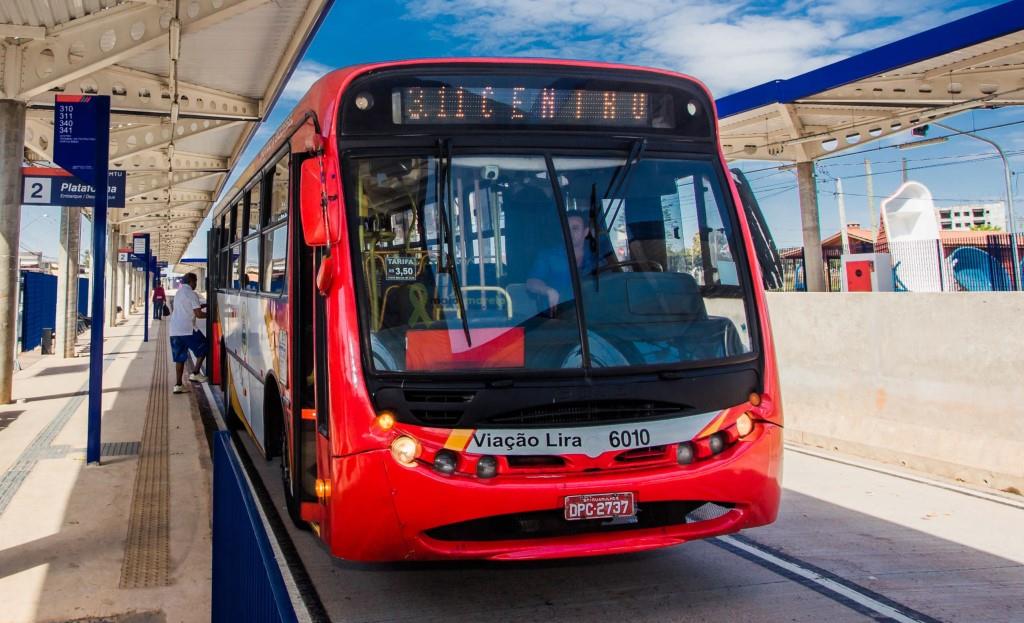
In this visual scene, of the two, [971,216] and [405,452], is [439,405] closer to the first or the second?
[405,452]

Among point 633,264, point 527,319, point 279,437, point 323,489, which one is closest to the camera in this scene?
point 527,319

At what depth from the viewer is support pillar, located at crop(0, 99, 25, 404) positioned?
40.7 ft

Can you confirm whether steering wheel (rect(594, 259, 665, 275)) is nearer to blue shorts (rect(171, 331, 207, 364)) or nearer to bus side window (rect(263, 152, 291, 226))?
bus side window (rect(263, 152, 291, 226))

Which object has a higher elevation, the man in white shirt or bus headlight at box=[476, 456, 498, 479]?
the man in white shirt

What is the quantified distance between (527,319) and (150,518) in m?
3.94

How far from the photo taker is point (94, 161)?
8742 millimetres

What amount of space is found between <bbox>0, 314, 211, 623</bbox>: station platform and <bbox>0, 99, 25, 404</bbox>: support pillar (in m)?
0.81

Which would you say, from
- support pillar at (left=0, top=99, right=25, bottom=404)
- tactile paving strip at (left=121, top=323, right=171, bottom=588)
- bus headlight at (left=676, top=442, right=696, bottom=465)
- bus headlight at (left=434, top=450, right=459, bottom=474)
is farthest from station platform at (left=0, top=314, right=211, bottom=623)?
bus headlight at (left=676, top=442, right=696, bottom=465)

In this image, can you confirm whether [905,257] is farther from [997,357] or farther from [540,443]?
[540,443]

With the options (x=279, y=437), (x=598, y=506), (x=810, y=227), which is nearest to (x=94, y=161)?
(x=279, y=437)

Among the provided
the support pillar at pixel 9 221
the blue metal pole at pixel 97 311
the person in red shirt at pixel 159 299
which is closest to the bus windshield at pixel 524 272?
the blue metal pole at pixel 97 311

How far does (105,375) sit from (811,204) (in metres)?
16.5

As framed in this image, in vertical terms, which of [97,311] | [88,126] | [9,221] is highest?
[88,126]

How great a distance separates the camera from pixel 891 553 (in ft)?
18.6
